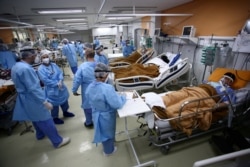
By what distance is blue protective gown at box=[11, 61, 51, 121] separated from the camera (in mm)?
1833

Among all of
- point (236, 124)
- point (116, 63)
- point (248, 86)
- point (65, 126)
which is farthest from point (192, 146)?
point (116, 63)

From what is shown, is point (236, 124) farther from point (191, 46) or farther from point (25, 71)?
point (25, 71)

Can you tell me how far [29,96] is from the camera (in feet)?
6.47

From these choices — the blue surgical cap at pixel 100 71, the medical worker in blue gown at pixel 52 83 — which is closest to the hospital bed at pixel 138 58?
the medical worker in blue gown at pixel 52 83

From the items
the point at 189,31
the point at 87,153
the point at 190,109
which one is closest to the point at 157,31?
the point at 189,31

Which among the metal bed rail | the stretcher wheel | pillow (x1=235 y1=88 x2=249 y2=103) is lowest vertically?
the stretcher wheel

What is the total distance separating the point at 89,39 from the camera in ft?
59.8

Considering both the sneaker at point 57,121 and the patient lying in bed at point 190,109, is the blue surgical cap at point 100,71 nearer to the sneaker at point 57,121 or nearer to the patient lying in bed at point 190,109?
the patient lying in bed at point 190,109

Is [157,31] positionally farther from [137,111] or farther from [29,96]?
[29,96]

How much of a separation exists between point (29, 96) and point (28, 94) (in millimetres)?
31

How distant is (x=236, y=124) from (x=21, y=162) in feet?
11.9

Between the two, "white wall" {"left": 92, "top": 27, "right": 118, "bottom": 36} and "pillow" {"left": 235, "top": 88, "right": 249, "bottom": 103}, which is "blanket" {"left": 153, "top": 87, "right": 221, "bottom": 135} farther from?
Result: "white wall" {"left": 92, "top": 27, "right": 118, "bottom": 36}

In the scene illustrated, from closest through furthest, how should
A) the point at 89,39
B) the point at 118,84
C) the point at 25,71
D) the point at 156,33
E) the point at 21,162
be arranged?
the point at 25,71 < the point at 21,162 < the point at 118,84 < the point at 156,33 < the point at 89,39

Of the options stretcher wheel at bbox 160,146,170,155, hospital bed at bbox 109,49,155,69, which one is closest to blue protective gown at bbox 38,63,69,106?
stretcher wheel at bbox 160,146,170,155
